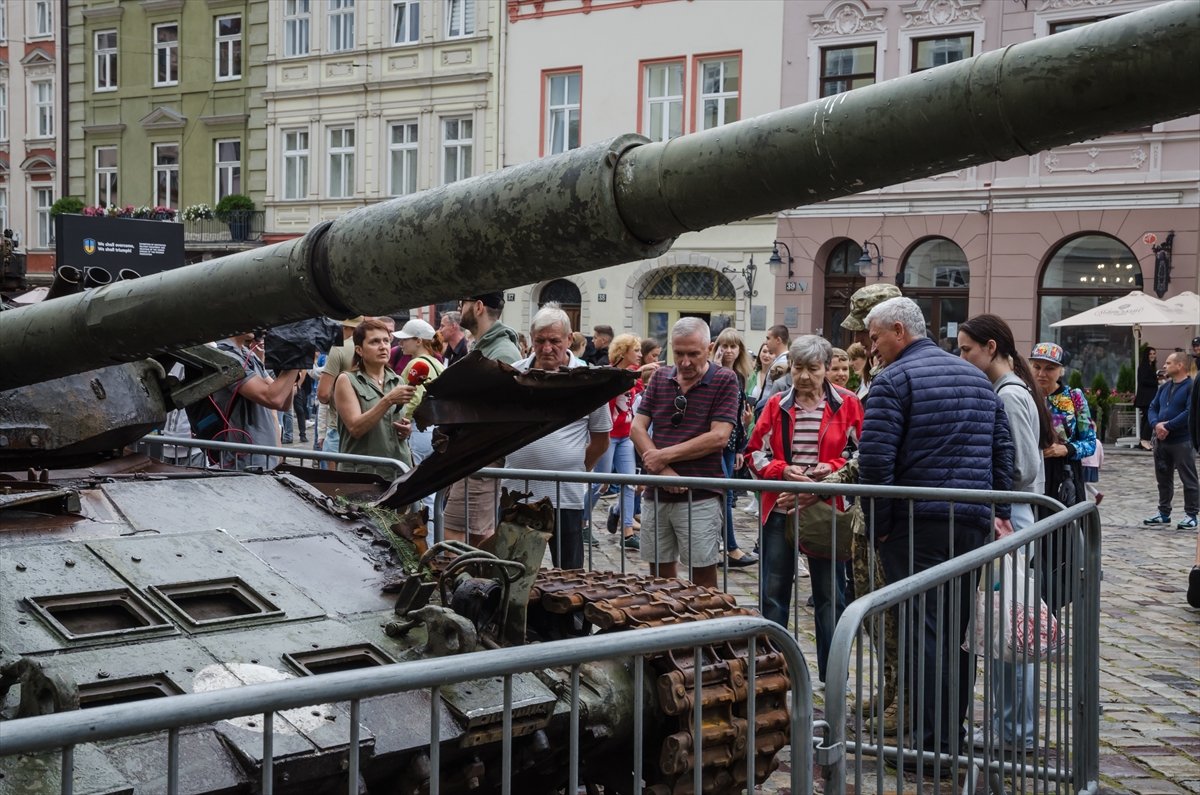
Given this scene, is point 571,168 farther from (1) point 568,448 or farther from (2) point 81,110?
(2) point 81,110

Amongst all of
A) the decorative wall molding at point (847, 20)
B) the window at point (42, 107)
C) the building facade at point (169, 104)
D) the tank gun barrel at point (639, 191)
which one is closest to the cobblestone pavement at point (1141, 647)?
the tank gun barrel at point (639, 191)

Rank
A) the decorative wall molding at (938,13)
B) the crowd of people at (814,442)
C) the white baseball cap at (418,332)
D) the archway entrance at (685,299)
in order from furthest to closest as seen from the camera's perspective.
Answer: the archway entrance at (685,299) → the decorative wall molding at (938,13) → the white baseball cap at (418,332) → the crowd of people at (814,442)

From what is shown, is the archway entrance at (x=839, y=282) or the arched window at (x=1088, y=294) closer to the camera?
the arched window at (x=1088, y=294)

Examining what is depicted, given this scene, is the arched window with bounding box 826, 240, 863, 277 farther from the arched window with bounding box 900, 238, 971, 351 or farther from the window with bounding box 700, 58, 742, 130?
the window with bounding box 700, 58, 742, 130

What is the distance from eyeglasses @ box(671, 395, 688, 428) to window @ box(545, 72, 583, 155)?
65.5 feet

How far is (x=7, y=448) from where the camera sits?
4.92 m

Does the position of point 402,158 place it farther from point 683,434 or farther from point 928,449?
point 928,449

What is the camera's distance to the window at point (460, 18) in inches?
1104

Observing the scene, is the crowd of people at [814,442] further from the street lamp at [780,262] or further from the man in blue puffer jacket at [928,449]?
the street lamp at [780,262]

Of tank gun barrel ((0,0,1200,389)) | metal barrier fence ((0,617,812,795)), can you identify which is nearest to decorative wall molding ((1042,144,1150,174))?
metal barrier fence ((0,617,812,795))

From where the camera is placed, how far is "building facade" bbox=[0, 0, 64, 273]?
115 ft

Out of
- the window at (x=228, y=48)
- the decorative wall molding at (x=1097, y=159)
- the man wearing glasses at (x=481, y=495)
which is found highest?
the window at (x=228, y=48)

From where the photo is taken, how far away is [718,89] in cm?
2531

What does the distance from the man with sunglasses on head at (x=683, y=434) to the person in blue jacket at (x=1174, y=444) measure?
A: 21.5ft
